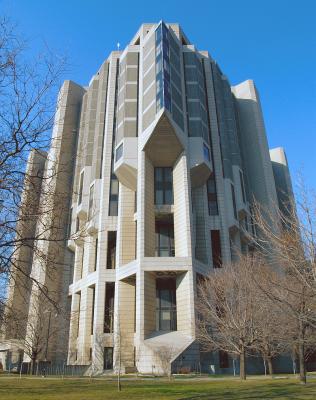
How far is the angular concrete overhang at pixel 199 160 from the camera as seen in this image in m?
50.7

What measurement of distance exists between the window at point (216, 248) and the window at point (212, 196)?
3.17 m

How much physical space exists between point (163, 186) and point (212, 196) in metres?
8.23

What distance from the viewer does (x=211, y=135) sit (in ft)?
194

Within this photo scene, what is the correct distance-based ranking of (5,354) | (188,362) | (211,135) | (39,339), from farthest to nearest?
1. (5,354)
2. (211,135)
3. (39,339)
4. (188,362)

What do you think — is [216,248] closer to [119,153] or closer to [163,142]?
[163,142]

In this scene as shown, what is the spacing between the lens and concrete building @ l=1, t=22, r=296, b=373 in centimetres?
→ 4288

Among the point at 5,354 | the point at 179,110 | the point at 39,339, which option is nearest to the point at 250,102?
the point at 179,110

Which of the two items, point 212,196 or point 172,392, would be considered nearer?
point 172,392

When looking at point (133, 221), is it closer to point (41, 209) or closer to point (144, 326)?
point (144, 326)

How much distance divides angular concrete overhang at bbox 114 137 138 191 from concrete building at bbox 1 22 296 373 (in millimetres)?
168

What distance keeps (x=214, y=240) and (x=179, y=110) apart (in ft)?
65.7

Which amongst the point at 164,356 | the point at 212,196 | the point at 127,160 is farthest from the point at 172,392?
the point at 212,196

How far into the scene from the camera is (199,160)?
50.7 metres

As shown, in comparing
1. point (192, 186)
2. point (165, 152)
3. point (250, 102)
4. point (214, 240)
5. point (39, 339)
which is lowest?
point (39, 339)
